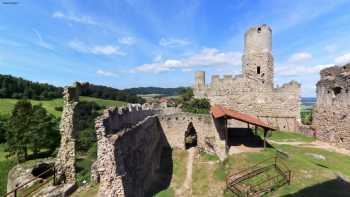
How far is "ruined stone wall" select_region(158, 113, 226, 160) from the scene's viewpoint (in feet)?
62.8

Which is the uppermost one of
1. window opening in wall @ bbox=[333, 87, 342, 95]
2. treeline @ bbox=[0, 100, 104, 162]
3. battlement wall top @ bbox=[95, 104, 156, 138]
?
window opening in wall @ bbox=[333, 87, 342, 95]

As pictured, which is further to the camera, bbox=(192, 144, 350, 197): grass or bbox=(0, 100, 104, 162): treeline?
bbox=(0, 100, 104, 162): treeline

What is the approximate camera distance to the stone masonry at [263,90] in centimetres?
2885

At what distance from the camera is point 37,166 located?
1938 centimetres

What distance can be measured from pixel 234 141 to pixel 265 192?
776 centimetres

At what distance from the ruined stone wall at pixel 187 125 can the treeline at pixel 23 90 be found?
6893 cm

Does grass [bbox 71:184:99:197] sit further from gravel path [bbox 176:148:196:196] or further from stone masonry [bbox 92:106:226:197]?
gravel path [bbox 176:148:196:196]

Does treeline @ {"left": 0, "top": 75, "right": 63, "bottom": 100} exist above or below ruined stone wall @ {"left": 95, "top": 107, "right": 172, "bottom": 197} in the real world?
above

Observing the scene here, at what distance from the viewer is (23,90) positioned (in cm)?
7925

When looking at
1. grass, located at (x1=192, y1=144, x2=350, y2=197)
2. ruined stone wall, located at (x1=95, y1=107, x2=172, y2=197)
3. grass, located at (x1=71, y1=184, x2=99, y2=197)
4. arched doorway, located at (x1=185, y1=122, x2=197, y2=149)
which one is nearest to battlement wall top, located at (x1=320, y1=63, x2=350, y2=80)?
grass, located at (x1=192, y1=144, x2=350, y2=197)

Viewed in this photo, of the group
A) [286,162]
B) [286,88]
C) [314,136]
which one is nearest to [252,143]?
[286,162]

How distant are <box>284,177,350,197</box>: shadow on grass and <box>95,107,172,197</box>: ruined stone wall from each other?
294 inches

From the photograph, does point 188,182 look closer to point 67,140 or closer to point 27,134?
point 67,140

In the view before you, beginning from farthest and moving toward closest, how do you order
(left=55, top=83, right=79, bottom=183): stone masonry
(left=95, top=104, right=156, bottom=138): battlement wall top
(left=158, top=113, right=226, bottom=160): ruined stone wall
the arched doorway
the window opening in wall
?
the window opening in wall, the arched doorway, (left=158, top=113, right=226, bottom=160): ruined stone wall, (left=55, top=83, right=79, bottom=183): stone masonry, (left=95, top=104, right=156, bottom=138): battlement wall top
